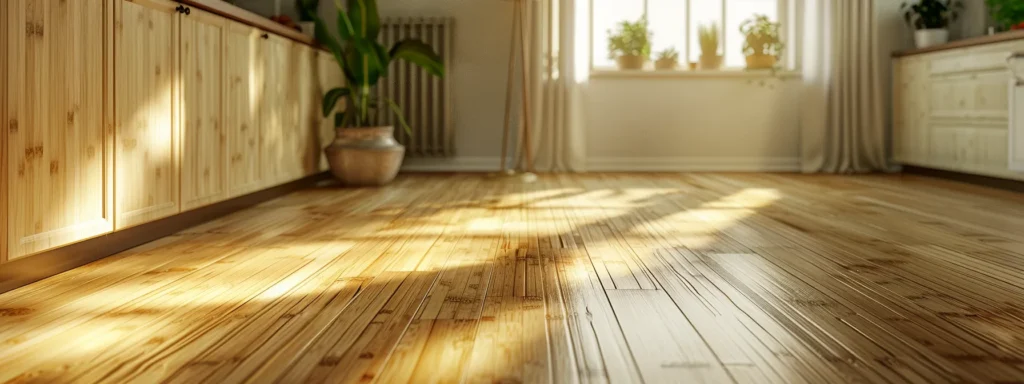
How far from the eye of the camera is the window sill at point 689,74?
5.91 meters

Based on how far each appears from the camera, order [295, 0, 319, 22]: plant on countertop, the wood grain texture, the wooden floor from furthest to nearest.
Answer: [295, 0, 319, 22]: plant on countertop < the wood grain texture < the wooden floor

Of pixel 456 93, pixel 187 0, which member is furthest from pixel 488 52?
pixel 187 0

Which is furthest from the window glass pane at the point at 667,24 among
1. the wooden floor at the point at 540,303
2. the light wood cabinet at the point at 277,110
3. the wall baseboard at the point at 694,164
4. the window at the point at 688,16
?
the wooden floor at the point at 540,303

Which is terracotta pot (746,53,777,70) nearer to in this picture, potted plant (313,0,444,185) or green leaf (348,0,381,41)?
potted plant (313,0,444,185)

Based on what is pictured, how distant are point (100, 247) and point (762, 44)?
444 centimetres

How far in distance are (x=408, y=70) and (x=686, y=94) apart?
175 cm

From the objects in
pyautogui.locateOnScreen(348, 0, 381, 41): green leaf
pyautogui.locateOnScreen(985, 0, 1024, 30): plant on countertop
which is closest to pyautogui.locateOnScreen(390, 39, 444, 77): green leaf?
pyautogui.locateOnScreen(348, 0, 381, 41): green leaf

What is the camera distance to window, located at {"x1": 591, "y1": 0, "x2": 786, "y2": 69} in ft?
19.8

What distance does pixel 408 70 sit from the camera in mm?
5746

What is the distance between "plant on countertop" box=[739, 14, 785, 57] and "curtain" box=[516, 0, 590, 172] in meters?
0.99

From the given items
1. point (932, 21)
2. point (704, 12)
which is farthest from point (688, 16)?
point (932, 21)

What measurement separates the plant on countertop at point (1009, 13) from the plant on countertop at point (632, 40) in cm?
192

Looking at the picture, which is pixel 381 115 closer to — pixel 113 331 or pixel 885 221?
pixel 885 221

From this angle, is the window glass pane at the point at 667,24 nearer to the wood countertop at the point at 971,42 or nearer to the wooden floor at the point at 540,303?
the wood countertop at the point at 971,42
